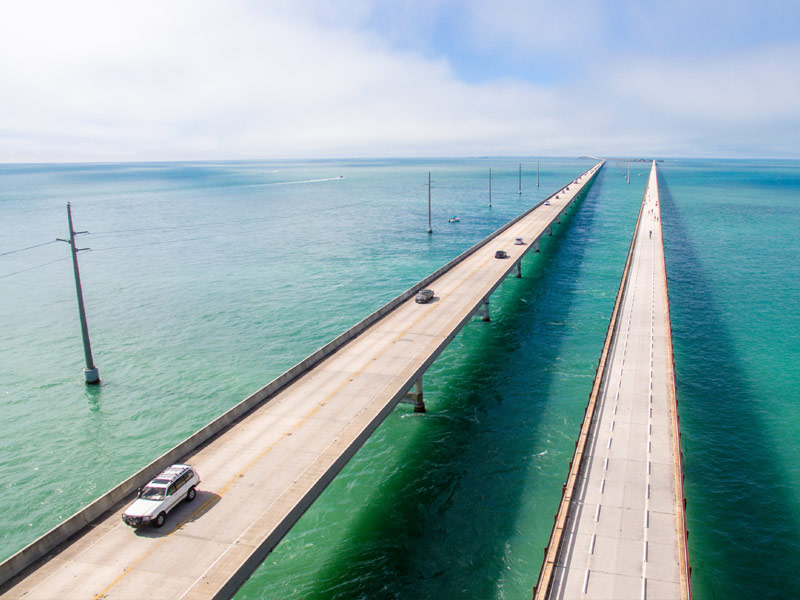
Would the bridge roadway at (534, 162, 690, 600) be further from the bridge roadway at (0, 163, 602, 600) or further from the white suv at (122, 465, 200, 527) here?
the white suv at (122, 465, 200, 527)

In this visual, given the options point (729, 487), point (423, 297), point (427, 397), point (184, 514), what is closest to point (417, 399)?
point (427, 397)

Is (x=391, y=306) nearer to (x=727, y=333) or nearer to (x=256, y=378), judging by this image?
(x=256, y=378)

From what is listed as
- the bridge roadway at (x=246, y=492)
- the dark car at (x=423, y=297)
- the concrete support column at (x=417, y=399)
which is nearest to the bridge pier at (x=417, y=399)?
the concrete support column at (x=417, y=399)

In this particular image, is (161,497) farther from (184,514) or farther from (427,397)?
(427,397)

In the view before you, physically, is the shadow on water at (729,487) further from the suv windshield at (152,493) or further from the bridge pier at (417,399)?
the suv windshield at (152,493)

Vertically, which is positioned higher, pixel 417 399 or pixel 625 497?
pixel 625 497

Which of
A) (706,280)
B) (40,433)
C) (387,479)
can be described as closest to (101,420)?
(40,433)
